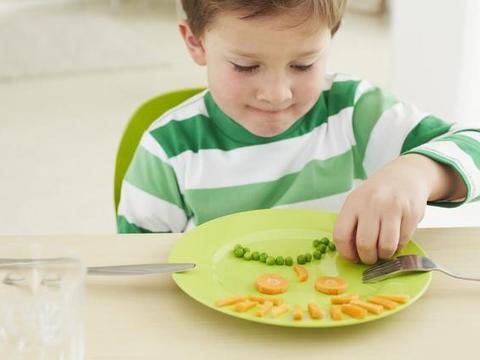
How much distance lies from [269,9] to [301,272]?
35 centimetres

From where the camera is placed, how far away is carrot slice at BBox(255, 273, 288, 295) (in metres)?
0.79

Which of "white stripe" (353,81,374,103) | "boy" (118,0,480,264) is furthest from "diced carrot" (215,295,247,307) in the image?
"white stripe" (353,81,374,103)

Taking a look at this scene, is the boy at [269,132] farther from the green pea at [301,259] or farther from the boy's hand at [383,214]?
the green pea at [301,259]

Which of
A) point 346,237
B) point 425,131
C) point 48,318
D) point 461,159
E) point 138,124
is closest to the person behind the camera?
point 48,318

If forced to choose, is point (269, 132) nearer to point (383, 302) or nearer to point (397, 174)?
point (397, 174)

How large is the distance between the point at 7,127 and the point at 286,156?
2306mm

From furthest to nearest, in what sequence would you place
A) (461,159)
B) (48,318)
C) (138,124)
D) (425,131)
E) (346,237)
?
(138,124) < (425,131) < (461,159) < (346,237) < (48,318)

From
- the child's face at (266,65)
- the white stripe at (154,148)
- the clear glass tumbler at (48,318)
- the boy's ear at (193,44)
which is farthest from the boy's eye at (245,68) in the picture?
the clear glass tumbler at (48,318)

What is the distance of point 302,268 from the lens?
2.75 ft

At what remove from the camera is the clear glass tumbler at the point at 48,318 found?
0.63m

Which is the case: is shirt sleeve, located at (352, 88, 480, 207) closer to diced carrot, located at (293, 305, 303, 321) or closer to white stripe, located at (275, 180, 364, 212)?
white stripe, located at (275, 180, 364, 212)

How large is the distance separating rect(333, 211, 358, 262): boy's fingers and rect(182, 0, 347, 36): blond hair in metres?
0.28

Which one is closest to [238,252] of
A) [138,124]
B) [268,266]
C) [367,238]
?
[268,266]

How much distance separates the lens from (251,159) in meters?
1.20
